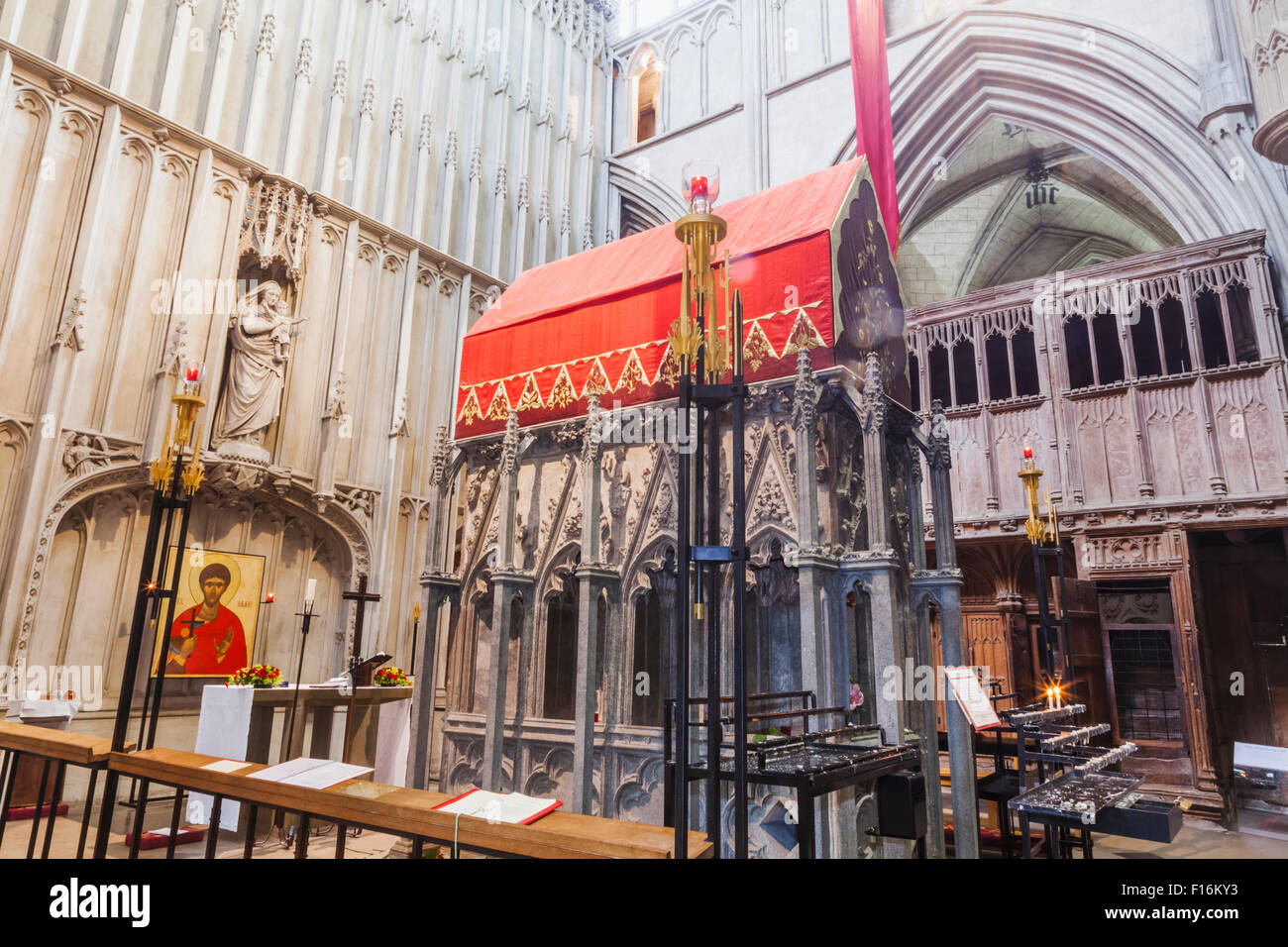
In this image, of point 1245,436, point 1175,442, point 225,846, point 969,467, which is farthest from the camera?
point 969,467

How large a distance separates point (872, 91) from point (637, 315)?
23.5 feet

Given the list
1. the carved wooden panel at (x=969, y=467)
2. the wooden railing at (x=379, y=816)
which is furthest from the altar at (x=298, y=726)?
the carved wooden panel at (x=969, y=467)

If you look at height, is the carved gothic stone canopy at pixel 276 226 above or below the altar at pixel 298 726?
above

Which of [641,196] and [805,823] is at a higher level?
[641,196]

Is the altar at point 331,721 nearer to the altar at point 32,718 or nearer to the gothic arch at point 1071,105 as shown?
the altar at point 32,718

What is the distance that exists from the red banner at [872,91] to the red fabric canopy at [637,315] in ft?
17.0

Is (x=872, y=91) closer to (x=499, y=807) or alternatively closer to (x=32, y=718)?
(x=499, y=807)

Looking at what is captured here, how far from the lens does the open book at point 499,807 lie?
202 cm

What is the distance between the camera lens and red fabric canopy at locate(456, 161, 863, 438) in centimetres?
452

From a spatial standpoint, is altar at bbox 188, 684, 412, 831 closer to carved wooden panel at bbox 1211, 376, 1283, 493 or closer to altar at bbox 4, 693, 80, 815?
altar at bbox 4, 693, 80, 815

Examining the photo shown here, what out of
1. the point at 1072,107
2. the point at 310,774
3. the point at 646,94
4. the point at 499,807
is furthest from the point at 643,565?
the point at 646,94

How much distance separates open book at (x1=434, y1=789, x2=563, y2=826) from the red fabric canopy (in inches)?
117

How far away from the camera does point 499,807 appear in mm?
2086
